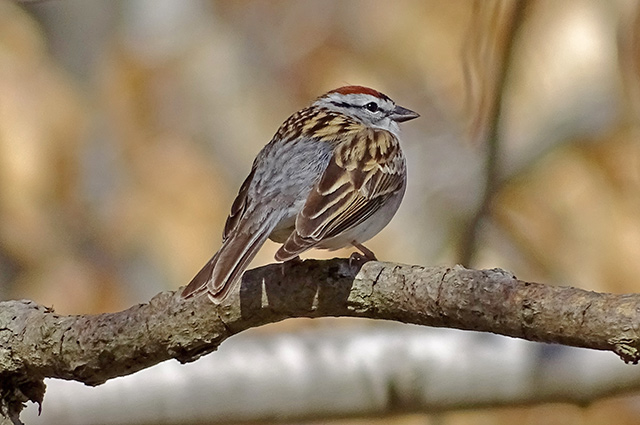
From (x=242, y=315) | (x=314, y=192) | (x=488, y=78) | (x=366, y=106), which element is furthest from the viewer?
(x=488, y=78)

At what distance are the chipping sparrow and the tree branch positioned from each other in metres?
0.08

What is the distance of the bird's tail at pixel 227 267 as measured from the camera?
2.56 metres

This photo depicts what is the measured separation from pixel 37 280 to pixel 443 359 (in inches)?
73.0

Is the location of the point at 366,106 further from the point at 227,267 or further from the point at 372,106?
the point at 227,267

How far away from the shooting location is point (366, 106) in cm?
393

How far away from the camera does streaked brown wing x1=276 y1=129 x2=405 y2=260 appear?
293 cm

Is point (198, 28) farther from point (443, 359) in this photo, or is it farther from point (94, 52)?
point (443, 359)

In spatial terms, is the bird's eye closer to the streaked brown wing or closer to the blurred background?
the streaked brown wing

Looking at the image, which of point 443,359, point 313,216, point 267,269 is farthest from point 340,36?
point 267,269

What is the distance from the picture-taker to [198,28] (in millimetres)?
5062

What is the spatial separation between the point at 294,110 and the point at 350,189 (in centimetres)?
168

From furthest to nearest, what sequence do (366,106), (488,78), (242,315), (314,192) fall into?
(488,78), (366,106), (314,192), (242,315)

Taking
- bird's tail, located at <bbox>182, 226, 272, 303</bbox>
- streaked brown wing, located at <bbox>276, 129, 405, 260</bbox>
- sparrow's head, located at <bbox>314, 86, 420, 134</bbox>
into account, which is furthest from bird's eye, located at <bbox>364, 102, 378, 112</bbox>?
bird's tail, located at <bbox>182, 226, 272, 303</bbox>

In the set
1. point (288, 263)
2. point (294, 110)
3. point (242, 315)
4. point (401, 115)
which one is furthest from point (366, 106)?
point (242, 315)
